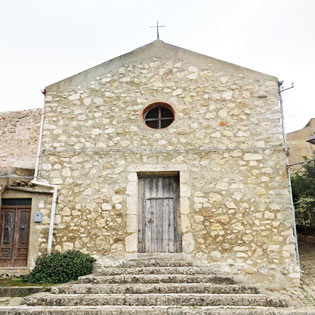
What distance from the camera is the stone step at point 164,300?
15.3 ft

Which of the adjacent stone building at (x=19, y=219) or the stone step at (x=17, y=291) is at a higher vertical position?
the adjacent stone building at (x=19, y=219)

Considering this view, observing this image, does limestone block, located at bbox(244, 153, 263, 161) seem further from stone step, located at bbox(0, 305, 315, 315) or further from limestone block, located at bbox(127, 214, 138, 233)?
stone step, located at bbox(0, 305, 315, 315)

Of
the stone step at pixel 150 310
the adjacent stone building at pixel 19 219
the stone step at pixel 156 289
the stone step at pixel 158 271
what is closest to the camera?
the stone step at pixel 150 310

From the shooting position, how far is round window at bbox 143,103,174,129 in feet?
25.4

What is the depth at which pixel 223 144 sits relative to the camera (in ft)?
24.0

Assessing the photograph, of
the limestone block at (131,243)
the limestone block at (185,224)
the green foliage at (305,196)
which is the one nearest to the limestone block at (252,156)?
the limestone block at (185,224)

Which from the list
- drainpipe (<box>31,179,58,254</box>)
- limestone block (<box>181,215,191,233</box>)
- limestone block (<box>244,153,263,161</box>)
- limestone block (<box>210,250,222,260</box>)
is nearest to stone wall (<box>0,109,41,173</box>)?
drainpipe (<box>31,179,58,254</box>)

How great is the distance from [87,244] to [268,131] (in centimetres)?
444

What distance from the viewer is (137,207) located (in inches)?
287

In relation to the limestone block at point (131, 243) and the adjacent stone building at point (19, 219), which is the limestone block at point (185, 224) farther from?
the adjacent stone building at point (19, 219)

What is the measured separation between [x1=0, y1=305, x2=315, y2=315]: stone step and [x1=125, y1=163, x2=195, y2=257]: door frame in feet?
7.89

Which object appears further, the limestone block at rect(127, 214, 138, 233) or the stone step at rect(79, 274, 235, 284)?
the limestone block at rect(127, 214, 138, 233)

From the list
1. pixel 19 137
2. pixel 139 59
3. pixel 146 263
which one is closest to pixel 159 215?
pixel 146 263

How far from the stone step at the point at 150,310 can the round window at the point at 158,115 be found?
4.23m
